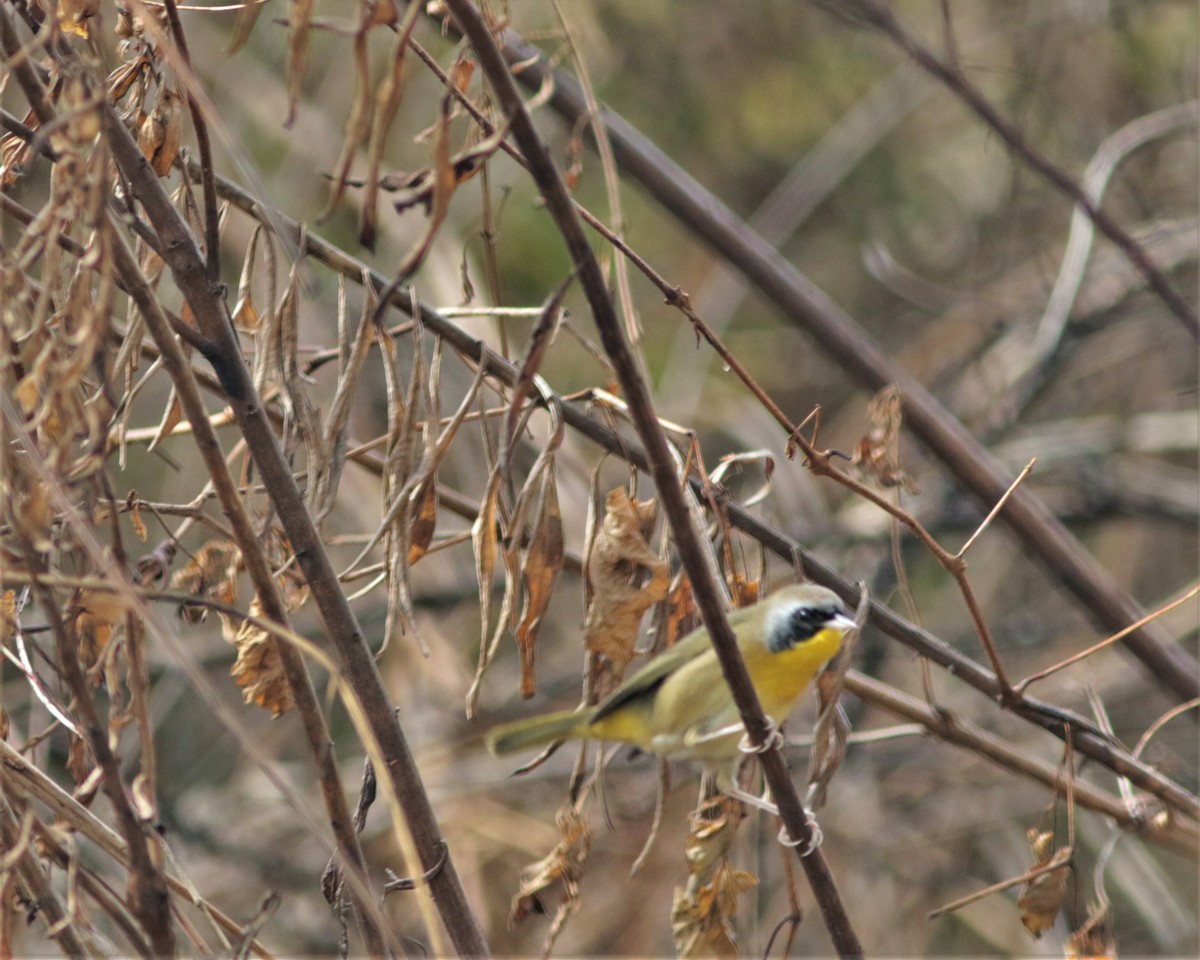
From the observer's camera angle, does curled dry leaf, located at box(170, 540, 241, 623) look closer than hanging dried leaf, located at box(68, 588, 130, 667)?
No

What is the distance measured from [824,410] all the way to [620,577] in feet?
17.0

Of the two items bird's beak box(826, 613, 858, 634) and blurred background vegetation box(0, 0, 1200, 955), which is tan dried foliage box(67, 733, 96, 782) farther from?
blurred background vegetation box(0, 0, 1200, 955)

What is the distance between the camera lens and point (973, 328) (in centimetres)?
646

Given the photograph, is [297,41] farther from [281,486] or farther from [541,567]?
[541,567]

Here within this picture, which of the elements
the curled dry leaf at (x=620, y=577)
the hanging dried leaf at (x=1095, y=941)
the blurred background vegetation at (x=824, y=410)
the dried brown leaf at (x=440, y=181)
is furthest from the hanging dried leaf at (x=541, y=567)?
the blurred background vegetation at (x=824, y=410)

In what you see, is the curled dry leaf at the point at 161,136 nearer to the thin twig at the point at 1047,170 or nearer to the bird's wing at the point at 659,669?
the bird's wing at the point at 659,669

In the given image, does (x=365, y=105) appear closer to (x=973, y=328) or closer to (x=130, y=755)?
(x=130, y=755)

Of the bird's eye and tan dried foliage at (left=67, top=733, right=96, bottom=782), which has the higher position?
tan dried foliage at (left=67, top=733, right=96, bottom=782)

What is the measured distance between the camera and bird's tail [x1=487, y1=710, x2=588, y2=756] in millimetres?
2525

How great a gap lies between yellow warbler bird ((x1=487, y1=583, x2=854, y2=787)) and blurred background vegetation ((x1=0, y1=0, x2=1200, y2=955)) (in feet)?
4.94

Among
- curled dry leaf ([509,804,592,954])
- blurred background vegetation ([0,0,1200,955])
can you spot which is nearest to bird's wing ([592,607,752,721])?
curled dry leaf ([509,804,592,954])

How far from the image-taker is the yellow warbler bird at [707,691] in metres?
2.56

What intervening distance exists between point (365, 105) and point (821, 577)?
4.86ft

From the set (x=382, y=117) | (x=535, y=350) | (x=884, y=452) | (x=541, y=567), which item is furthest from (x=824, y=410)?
(x=382, y=117)
